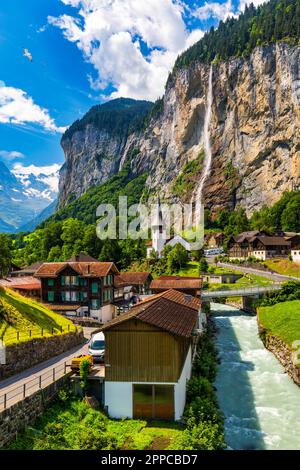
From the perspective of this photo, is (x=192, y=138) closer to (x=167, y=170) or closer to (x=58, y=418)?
(x=167, y=170)

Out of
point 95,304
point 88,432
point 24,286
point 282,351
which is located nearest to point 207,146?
point 24,286

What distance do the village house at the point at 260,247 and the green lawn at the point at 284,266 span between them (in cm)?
540

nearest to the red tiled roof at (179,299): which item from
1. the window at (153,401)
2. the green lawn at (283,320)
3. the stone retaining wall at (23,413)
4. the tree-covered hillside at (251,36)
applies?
the green lawn at (283,320)

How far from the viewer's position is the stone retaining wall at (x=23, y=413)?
17.1 metres

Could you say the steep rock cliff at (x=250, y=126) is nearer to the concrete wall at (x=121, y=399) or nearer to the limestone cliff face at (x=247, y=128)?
the limestone cliff face at (x=247, y=128)

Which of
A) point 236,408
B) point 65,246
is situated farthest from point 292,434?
point 65,246

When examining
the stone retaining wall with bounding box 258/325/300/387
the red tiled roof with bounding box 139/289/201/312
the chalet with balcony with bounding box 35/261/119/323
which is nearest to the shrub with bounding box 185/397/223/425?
the stone retaining wall with bounding box 258/325/300/387

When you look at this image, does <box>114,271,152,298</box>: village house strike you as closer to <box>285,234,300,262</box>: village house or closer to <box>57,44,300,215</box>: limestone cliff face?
<box>285,234,300,262</box>: village house

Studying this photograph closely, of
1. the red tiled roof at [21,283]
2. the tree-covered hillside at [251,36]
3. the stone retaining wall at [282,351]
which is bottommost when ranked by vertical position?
the stone retaining wall at [282,351]

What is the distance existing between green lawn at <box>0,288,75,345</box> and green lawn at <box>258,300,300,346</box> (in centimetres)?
1948

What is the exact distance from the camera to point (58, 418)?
2009 cm

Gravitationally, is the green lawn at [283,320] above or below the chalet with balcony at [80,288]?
below
